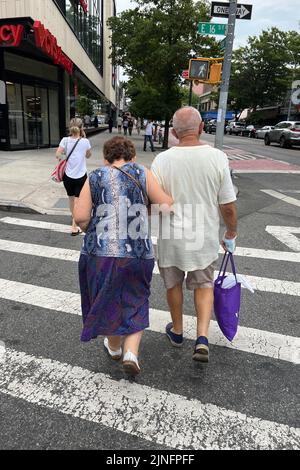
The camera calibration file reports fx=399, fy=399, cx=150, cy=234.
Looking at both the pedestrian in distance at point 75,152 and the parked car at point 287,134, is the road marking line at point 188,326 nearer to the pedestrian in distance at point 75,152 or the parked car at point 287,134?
the pedestrian in distance at point 75,152

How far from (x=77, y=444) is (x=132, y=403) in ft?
1.55

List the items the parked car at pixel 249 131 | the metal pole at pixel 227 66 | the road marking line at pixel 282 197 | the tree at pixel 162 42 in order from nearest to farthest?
the metal pole at pixel 227 66, the road marking line at pixel 282 197, the tree at pixel 162 42, the parked car at pixel 249 131

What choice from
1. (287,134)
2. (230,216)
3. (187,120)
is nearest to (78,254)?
(230,216)

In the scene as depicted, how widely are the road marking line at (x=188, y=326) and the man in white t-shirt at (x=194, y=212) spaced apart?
58 centimetres

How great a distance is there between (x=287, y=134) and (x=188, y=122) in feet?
86.3

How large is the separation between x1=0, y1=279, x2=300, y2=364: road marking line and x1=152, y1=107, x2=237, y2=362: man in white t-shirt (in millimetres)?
581

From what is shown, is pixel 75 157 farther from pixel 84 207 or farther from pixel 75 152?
pixel 84 207

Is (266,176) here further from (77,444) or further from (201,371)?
(77,444)

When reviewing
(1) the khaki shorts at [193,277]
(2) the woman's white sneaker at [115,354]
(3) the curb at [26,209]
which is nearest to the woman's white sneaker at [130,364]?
(2) the woman's white sneaker at [115,354]

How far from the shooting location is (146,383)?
9.45 feet

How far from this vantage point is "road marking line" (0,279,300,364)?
3.37m

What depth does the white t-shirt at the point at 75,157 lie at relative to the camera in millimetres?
6266

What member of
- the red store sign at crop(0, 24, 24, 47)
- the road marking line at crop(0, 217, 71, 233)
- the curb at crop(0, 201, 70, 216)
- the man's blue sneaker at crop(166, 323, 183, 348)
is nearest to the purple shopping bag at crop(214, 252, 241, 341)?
the man's blue sneaker at crop(166, 323, 183, 348)

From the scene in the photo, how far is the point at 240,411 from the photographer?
103 inches
